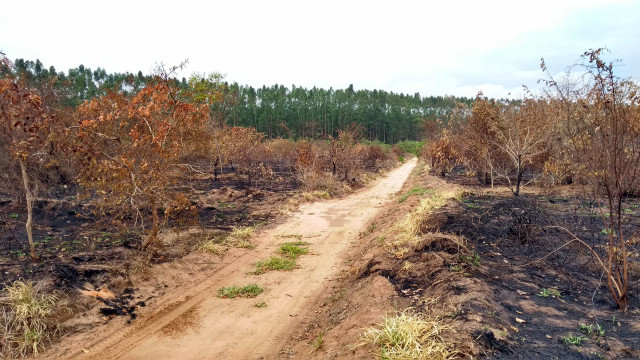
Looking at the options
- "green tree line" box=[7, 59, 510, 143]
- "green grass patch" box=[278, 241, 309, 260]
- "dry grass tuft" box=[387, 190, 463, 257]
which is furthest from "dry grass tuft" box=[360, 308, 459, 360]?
"green tree line" box=[7, 59, 510, 143]

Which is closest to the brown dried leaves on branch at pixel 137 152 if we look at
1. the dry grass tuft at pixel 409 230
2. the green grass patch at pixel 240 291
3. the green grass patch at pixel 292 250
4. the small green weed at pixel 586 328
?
the green grass patch at pixel 240 291

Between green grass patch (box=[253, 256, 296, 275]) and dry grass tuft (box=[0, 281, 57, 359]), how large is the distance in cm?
337

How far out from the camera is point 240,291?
21.1 ft

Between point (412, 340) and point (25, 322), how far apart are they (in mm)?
4511

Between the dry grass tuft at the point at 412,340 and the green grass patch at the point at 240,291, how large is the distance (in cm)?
269

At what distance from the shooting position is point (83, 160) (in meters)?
6.64

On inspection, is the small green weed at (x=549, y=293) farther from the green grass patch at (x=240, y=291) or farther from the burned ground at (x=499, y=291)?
the green grass patch at (x=240, y=291)

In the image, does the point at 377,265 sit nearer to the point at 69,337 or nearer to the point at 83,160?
the point at 69,337

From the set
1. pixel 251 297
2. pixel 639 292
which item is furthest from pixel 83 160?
pixel 639 292

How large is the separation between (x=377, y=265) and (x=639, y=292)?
144 inches

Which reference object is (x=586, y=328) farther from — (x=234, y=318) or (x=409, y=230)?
(x=234, y=318)

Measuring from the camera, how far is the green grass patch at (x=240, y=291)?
248 inches

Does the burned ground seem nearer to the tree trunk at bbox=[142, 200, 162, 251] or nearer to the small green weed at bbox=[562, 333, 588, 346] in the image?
the small green weed at bbox=[562, 333, 588, 346]

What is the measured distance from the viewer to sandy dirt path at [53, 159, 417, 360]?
4661 mm
